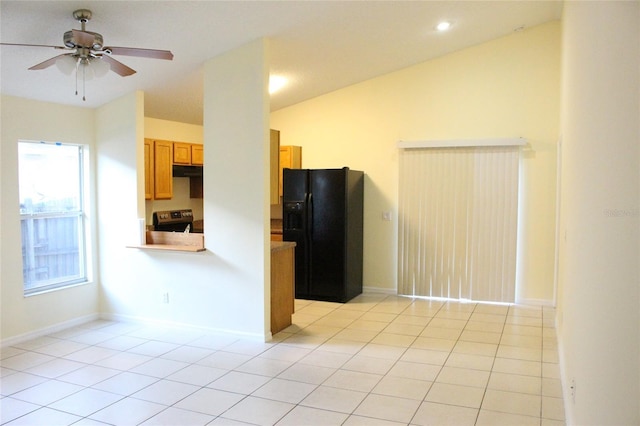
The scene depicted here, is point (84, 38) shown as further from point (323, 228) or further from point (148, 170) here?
point (323, 228)

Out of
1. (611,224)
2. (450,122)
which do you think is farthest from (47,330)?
(450,122)

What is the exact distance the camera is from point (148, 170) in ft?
19.3

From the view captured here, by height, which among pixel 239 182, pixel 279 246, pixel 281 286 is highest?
pixel 239 182

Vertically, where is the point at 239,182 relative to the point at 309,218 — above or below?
above

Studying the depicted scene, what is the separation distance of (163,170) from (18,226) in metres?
1.89

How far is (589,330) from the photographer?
2145 mm

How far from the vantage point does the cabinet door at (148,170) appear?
19.1 feet

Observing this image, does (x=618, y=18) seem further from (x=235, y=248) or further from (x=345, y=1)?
(x=235, y=248)

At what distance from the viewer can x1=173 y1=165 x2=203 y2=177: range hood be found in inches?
247

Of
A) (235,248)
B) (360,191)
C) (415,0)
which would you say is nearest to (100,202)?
(235,248)

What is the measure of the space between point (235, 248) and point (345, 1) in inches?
93.9

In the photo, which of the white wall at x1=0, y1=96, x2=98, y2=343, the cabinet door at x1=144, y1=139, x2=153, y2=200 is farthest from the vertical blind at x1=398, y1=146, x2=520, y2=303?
the white wall at x1=0, y1=96, x2=98, y2=343

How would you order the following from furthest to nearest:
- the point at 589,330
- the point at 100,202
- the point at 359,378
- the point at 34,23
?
the point at 100,202, the point at 359,378, the point at 34,23, the point at 589,330

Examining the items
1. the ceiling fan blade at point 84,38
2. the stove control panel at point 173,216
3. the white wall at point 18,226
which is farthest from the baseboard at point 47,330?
the ceiling fan blade at point 84,38
